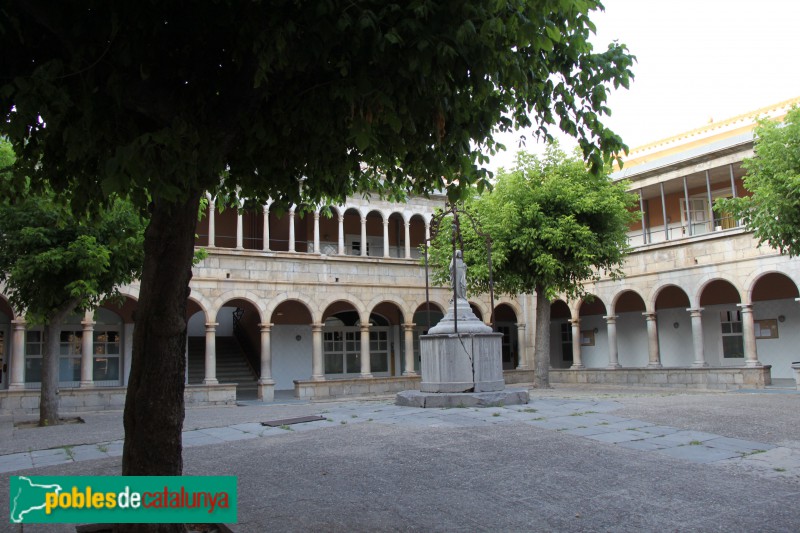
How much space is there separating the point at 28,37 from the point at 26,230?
28.8ft

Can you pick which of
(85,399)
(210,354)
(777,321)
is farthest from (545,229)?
(85,399)

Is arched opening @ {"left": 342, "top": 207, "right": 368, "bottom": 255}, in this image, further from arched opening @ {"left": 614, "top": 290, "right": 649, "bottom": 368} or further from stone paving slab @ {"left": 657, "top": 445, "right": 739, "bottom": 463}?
stone paving slab @ {"left": 657, "top": 445, "right": 739, "bottom": 463}

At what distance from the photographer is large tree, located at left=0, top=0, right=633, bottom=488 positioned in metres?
3.88

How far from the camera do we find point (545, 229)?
18750 millimetres

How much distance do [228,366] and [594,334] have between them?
51.1 feet

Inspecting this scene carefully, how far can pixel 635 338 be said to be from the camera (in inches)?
1072

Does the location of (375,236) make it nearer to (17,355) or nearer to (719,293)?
(719,293)

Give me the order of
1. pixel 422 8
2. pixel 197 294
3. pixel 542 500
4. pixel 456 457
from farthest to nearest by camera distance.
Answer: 1. pixel 197 294
2. pixel 456 457
3. pixel 542 500
4. pixel 422 8

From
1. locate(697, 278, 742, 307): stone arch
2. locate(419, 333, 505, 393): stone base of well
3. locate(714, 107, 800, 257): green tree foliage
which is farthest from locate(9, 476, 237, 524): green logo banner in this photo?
locate(697, 278, 742, 307): stone arch

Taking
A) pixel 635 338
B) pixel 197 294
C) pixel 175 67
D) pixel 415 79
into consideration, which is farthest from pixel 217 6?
pixel 635 338

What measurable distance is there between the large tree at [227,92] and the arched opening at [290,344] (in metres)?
19.4

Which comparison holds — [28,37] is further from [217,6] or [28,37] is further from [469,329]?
[469,329]

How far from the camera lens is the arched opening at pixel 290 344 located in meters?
24.3

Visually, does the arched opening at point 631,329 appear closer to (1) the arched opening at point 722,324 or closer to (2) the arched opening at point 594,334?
(2) the arched opening at point 594,334
